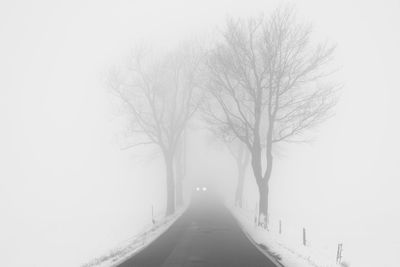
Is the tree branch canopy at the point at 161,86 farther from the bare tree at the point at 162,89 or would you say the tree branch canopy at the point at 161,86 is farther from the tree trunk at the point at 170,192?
the tree trunk at the point at 170,192

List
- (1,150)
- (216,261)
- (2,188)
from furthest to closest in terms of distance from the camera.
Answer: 1. (1,150)
2. (2,188)
3. (216,261)

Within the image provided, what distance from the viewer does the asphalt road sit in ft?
43.5

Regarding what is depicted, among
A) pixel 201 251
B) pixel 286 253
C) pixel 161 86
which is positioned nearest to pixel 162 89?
pixel 161 86

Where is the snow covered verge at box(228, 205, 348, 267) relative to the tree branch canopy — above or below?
below

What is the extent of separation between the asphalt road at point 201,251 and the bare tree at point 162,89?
44.3 ft

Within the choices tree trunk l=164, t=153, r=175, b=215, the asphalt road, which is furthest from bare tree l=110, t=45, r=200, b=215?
the asphalt road

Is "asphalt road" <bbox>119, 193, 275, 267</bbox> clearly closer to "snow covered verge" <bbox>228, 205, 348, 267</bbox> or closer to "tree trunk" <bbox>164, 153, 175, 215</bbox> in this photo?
"snow covered verge" <bbox>228, 205, 348, 267</bbox>

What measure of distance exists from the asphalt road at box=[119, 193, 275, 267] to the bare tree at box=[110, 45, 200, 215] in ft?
44.3

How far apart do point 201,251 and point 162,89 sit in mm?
21281

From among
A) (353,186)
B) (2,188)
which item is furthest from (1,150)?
(353,186)

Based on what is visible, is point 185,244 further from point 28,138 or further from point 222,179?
point 28,138

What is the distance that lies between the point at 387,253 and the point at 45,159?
141935 millimetres

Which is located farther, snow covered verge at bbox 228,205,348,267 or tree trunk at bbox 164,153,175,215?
tree trunk at bbox 164,153,175,215

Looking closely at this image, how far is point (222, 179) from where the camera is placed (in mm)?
126625
